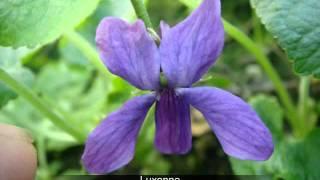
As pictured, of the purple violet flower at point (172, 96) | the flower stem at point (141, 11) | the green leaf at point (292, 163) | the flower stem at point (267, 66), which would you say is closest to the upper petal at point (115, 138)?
the purple violet flower at point (172, 96)

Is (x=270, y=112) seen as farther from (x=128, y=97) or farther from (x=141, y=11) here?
(x=141, y=11)

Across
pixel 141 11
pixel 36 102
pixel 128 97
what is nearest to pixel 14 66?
pixel 36 102

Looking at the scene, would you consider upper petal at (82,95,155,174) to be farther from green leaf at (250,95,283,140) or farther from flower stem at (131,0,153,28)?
green leaf at (250,95,283,140)

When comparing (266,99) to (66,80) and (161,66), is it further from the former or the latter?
(66,80)

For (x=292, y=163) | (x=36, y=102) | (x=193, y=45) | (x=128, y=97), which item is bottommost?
(x=292, y=163)

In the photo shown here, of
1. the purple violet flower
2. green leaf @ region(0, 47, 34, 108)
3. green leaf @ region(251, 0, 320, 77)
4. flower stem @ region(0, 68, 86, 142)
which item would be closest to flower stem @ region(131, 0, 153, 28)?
the purple violet flower

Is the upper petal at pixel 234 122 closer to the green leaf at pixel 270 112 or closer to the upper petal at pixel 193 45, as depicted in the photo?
the upper petal at pixel 193 45
